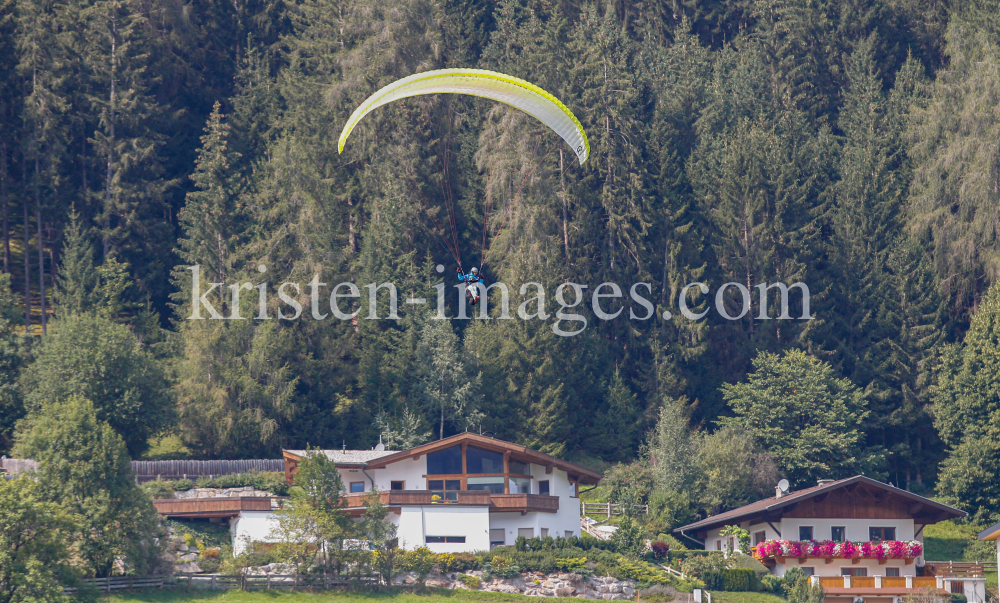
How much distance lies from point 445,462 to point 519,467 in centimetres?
312

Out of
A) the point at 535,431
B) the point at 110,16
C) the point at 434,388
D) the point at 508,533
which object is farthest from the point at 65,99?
the point at 508,533

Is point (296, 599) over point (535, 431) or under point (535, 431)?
under

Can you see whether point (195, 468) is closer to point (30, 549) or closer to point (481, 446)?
point (481, 446)

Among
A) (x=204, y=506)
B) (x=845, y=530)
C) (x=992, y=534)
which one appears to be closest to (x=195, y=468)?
(x=204, y=506)

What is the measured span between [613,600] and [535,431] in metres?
18.9

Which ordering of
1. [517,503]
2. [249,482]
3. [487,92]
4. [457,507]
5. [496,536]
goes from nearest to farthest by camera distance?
[487,92]
[457,507]
[517,503]
[496,536]
[249,482]

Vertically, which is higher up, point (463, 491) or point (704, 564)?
point (463, 491)

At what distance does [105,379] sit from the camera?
50.0m

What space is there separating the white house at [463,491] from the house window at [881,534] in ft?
35.2

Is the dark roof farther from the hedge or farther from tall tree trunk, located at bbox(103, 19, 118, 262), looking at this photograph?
tall tree trunk, located at bbox(103, 19, 118, 262)

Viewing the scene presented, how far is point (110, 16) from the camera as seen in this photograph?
2694 inches

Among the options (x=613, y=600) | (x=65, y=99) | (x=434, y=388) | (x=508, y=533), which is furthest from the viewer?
(x=65, y=99)

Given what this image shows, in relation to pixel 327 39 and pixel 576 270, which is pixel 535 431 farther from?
pixel 327 39

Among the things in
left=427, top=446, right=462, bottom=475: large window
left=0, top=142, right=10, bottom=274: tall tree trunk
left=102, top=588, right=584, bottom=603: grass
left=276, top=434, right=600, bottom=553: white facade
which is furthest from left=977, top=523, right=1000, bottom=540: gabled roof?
left=0, top=142, right=10, bottom=274: tall tree trunk
